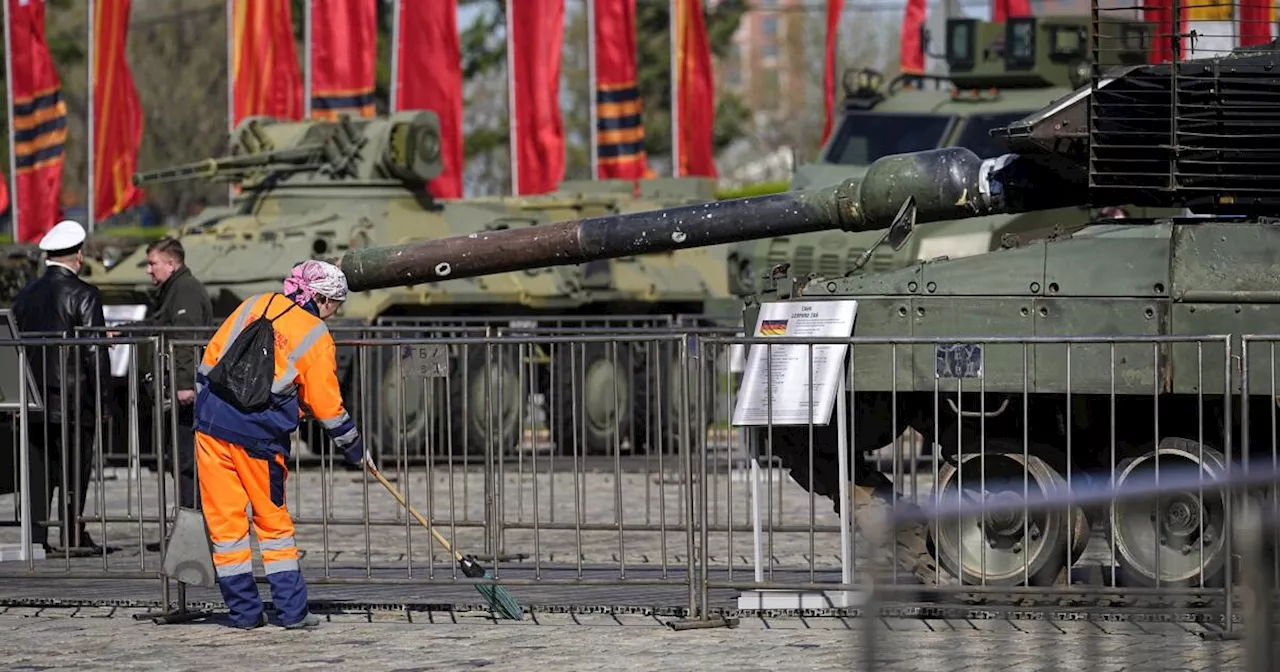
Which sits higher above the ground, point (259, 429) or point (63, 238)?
Answer: point (63, 238)

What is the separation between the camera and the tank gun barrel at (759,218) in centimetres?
1120

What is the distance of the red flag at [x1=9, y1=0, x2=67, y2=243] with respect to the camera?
2770 cm

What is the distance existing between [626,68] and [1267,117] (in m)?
19.3

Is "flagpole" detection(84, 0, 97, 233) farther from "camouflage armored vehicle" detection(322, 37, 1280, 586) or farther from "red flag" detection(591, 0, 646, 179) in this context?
"camouflage armored vehicle" detection(322, 37, 1280, 586)

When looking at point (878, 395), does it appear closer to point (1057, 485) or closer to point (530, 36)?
point (1057, 485)

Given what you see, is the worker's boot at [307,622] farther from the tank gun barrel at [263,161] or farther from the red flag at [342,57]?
the red flag at [342,57]

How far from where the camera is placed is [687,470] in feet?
31.6

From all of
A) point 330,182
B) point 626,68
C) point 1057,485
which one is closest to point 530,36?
point 626,68

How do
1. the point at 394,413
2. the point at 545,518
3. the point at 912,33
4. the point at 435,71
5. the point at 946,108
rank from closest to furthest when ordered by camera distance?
the point at 545,518 → the point at 394,413 → the point at 946,108 → the point at 435,71 → the point at 912,33

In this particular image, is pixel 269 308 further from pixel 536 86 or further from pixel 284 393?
pixel 536 86

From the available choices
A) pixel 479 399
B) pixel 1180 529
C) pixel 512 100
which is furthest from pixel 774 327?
pixel 512 100

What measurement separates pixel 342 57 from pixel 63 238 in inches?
612

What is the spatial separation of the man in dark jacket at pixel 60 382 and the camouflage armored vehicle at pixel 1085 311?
11.3 ft

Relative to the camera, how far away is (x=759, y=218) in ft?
37.8
